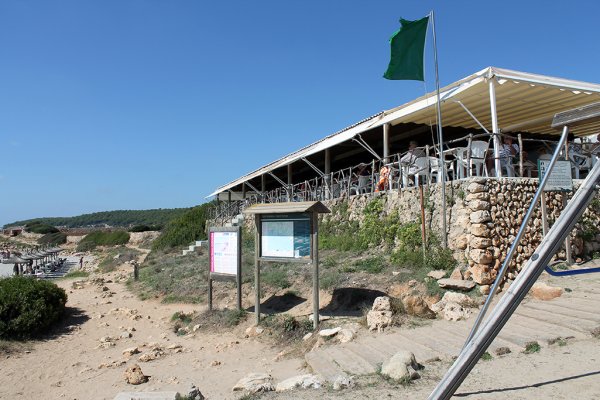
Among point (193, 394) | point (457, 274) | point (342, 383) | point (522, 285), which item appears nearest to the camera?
point (522, 285)

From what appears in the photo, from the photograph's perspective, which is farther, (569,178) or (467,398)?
(569,178)

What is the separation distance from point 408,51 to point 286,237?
182 inches

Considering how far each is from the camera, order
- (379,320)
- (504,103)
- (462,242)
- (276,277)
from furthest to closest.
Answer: (504,103) → (276,277) → (462,242) → (379,320)

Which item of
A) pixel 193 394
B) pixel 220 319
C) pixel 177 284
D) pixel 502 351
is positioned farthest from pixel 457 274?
pixel 177 284

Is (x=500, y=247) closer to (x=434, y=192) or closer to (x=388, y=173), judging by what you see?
(x=434, y=192)

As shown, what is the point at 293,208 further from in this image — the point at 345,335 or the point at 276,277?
the point at 276,277

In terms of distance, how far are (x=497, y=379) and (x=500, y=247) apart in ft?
13.1

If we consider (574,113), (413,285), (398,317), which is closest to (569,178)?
(413,285)

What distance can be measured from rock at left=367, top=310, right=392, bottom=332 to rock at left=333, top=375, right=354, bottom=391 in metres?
1.92

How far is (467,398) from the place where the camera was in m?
3.92

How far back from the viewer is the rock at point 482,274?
7.46m

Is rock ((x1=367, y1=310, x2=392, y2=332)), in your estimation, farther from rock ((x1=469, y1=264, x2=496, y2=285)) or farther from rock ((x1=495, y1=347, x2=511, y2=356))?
rock ((x1=469, y1=264, x2=496, y2=285))

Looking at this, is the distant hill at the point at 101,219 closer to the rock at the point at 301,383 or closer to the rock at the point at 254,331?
the rock at the point at 254,331

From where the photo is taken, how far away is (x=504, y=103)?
35.8ft
